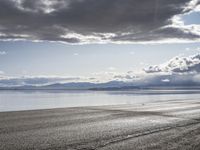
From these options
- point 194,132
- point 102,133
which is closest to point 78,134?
point 102,133

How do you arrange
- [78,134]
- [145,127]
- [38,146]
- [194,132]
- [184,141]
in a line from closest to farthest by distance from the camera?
[38,146]
[184,141]
[78,134]
[194,132]
[145,127]

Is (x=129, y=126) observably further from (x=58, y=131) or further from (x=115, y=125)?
(x=58, y=131)

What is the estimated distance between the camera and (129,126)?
Result: 13266mm

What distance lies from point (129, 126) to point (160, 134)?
2.01 metres

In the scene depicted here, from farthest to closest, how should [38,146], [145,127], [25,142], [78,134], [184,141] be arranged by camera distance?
[145,127] → [78,134] → [184,141] → [25,142] → [38,146]

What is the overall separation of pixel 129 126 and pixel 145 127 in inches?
23.4

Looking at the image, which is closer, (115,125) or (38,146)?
(38,146)

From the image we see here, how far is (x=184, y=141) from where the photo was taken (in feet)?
33.0

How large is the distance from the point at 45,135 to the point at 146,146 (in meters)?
3.12

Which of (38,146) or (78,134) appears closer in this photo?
(38,146)

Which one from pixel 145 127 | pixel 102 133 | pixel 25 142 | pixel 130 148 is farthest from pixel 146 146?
pixel 145 127

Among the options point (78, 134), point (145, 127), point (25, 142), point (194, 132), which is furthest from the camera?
point (145, 127)

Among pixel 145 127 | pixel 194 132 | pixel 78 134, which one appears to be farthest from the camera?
pixel 145 127

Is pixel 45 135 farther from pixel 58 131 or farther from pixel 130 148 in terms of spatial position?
pixel 130 148
